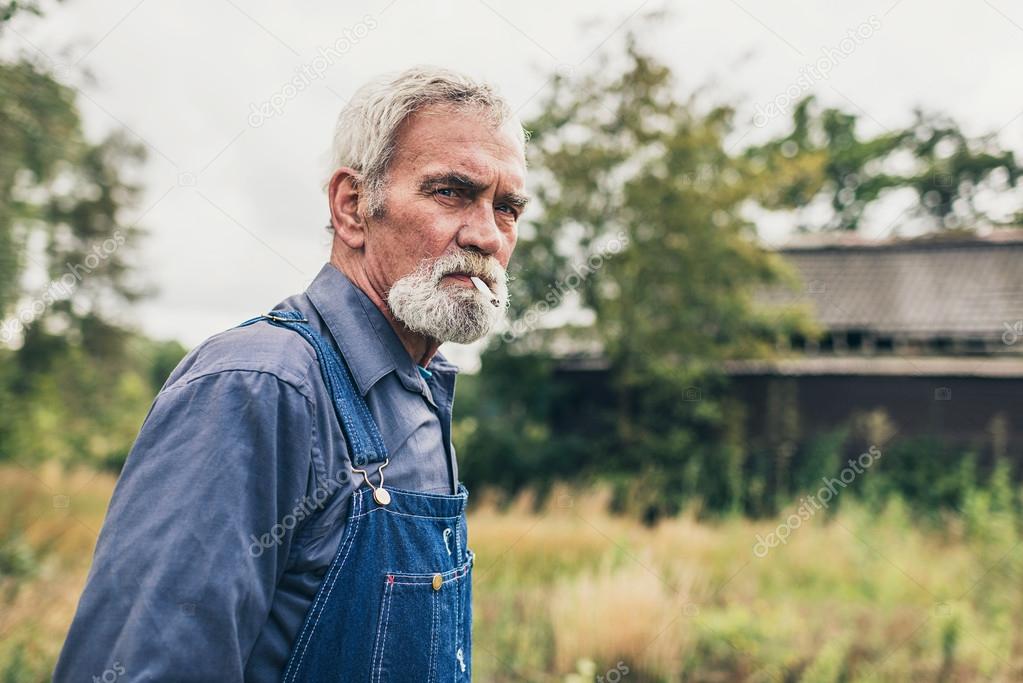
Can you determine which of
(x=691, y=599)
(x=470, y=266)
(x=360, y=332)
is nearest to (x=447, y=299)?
(x=470, y=266)

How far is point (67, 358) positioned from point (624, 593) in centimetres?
1281

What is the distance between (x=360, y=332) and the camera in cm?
163

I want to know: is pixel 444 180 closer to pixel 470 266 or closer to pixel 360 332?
pixel 470 266

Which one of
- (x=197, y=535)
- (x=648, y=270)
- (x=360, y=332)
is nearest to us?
(x=197, y=535)

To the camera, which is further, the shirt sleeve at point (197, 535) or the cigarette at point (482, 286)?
the cigarette at point (482, 286)

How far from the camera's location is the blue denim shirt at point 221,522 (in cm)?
115

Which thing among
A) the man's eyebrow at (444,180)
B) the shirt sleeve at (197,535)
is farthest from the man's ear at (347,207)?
the shirt sleeve at (197,535)

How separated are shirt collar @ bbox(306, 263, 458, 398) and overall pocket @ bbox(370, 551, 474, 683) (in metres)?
0.37

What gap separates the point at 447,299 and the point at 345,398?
36 cm

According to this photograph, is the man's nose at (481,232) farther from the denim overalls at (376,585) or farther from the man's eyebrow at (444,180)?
the denim overalls at (376,585)

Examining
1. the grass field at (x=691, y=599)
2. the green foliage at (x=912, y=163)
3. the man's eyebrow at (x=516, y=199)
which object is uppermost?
the green foliage at (x=912, y=163)

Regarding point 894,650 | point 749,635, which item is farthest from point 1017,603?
point 749,635

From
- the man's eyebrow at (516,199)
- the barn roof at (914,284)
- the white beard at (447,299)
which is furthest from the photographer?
the barn roof at (914,284)

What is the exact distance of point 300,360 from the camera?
4.58 ft
